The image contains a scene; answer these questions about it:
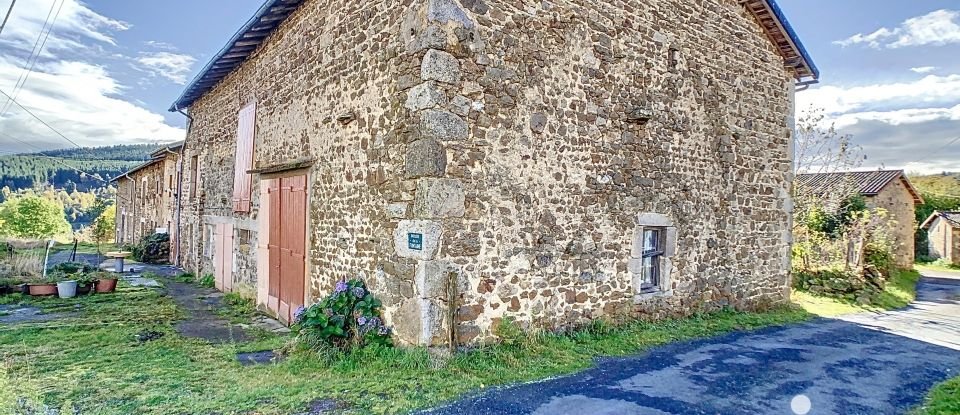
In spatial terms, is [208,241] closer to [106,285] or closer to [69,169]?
[106,285]

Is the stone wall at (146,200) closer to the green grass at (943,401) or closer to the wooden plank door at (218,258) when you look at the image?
the wooden plank door at (218,258)

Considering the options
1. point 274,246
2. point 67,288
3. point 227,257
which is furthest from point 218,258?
point 274,246

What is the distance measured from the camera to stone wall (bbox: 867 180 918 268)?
2150 cm

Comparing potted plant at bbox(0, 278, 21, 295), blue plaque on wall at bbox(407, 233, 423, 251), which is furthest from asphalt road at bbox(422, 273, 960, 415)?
potted plant at bbox(0, 278, 21, 295)

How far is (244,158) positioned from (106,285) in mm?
4075

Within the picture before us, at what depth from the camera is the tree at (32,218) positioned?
35.3m

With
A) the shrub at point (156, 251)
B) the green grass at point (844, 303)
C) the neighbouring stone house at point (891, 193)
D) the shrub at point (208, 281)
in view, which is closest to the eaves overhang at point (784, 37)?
the green grass at point (844, 303)

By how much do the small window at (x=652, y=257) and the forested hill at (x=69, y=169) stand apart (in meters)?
72.7

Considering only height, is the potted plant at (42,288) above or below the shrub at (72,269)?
below

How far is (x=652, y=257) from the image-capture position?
8.00 m

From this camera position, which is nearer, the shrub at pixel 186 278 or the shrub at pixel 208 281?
the shrub at pixel 208 281

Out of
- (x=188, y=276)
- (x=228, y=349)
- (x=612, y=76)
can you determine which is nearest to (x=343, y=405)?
(x=228, y=349)

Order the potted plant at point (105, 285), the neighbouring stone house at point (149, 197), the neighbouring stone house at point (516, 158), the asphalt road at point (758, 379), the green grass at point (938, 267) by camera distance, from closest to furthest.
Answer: the asphalt road at point (758, 379), the neighbouring stone house at point (516, 158), the potted plant at point (105, 285), the neighbouring stone house at point (149, 197), the green grass at point (938, 267)

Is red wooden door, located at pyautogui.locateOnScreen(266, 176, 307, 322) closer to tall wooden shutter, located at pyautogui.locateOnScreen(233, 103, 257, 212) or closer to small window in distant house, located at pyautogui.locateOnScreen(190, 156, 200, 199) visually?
tall wooden shutter, located at pyautogui.locateOnScreen(233, 103, 257, 212)
